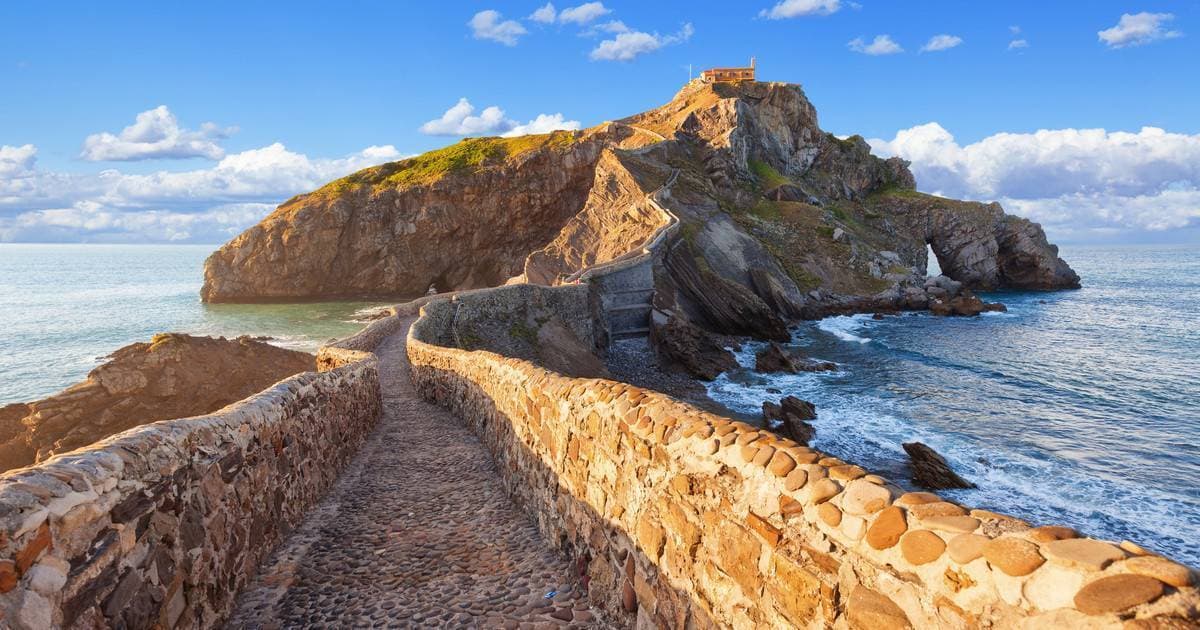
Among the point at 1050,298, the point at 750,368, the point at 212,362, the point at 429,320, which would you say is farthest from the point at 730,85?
the point at 212,362

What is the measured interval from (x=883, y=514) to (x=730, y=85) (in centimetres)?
8021

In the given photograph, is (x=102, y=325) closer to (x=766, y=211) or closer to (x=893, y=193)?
(x=766, y=211)

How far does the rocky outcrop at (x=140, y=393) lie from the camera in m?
17.8

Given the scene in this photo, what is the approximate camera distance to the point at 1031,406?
25781 millimetres

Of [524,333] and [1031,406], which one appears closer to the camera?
[1031,406]

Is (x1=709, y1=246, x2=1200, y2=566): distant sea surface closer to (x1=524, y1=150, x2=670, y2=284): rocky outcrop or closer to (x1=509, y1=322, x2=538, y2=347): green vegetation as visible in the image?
(x1=509, y1=322, x2=538, y2=347): green vegetation

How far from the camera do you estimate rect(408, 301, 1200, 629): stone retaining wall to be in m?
2.24

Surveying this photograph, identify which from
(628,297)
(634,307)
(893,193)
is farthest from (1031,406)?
(893,193)

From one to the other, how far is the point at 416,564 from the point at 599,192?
49948 mm

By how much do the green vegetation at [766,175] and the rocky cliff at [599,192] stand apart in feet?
1.03

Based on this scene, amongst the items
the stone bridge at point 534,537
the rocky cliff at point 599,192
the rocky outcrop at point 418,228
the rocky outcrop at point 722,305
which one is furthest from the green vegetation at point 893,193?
the stone bridge at point 534,537

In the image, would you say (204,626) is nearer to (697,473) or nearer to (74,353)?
(697,473)

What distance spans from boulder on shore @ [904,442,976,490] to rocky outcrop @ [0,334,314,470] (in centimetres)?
2099

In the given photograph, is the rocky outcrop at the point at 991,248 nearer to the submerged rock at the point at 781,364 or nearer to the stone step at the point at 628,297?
the submerged rock at the point at 781,364
